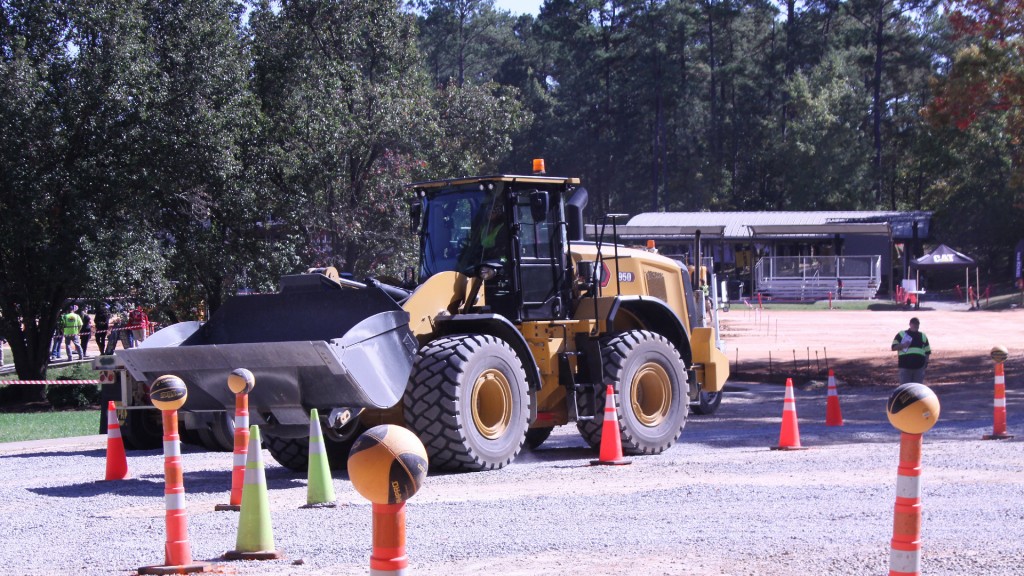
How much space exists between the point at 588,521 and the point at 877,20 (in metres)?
73.1

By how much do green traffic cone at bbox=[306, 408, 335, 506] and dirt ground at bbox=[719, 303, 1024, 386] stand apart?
59.0 feet

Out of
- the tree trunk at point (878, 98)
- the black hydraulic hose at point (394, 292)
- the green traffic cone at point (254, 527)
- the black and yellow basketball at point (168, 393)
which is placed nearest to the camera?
the black and yellow basketball at point (168, 393)

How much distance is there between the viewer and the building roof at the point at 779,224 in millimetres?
60594

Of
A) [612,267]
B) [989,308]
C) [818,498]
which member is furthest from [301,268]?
[989,308]

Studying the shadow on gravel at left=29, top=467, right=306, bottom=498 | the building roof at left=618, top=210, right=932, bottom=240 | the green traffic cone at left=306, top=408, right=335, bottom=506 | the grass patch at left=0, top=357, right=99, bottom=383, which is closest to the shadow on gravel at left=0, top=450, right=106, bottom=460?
the shadow on gravel at left=29, top=467, right=306, bottom=498

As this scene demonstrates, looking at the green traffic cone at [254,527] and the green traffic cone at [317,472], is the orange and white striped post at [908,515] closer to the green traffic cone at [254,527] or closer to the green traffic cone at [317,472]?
the green traffic cone at [254,527]

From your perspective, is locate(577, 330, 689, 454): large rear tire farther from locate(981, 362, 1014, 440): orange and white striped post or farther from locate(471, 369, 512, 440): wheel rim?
locate(981, 362, 1014, 440): orange and white striped post

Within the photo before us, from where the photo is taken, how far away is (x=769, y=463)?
11.8 metres

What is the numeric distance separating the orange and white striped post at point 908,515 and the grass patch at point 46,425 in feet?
54.3

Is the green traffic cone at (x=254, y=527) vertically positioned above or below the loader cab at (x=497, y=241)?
below

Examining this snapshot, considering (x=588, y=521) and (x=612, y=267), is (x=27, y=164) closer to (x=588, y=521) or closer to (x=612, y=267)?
(x=612, y=267)

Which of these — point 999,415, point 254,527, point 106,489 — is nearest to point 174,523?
point 254,527

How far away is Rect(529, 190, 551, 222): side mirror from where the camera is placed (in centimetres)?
1173

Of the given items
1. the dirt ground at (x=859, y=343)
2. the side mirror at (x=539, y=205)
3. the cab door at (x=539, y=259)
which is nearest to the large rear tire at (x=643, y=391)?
the cab door at (x=539, y=259)
